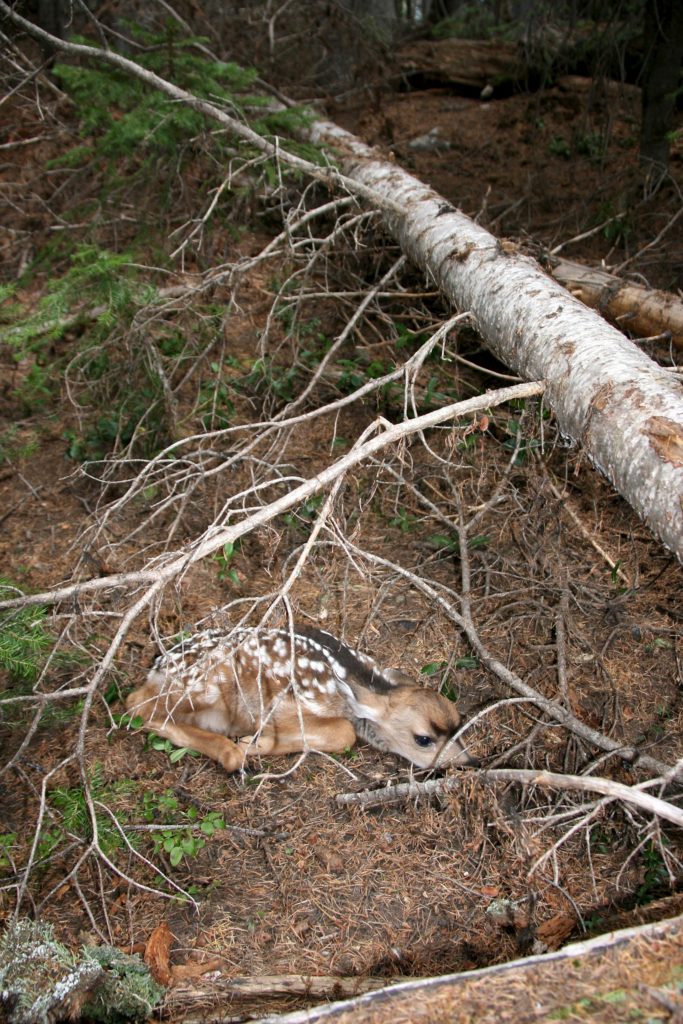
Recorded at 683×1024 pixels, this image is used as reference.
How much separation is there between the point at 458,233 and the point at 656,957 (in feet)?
13.5

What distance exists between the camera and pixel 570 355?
3.76 meters

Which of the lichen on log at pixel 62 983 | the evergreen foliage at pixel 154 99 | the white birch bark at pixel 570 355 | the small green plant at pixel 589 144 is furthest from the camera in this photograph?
the small green plant at pixel 589 144

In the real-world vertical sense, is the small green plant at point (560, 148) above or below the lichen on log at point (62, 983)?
above

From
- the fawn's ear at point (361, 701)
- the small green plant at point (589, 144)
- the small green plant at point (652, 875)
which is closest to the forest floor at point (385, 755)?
the small green plant at point (652, 875)

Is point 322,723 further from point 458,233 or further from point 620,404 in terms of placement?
point 458,233

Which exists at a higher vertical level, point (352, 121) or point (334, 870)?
point (352, 121)

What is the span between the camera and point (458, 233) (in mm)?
4988

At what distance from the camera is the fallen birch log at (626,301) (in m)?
4.94

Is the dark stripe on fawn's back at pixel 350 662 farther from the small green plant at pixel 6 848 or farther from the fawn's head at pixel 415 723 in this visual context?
the small green plant at pixel 6 848

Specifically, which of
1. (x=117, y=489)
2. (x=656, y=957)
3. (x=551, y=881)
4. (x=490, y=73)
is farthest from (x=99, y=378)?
(x=490, y=73)

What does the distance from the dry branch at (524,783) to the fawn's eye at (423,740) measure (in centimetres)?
18

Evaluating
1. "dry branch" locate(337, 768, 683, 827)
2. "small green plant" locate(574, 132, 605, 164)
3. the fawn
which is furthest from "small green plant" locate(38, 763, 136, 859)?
"small green plant" locate(574, 132, 605, 164)

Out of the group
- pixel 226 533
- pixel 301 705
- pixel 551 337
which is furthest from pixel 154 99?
pixel 301 705

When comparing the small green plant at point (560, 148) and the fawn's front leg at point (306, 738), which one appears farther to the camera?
the small green plant at point (560, 148)
